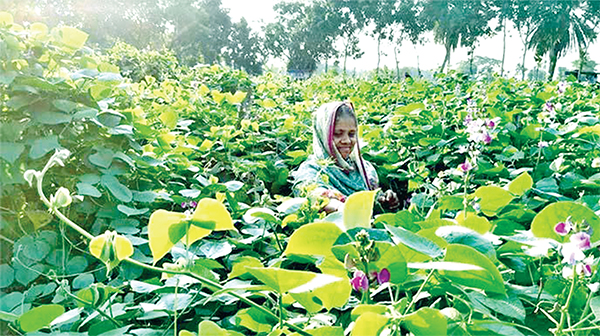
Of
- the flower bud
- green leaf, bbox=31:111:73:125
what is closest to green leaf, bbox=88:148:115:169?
green leaf, bbox=31:111:73:125

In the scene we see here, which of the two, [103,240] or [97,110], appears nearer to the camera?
[103,240]

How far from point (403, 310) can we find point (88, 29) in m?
32.1

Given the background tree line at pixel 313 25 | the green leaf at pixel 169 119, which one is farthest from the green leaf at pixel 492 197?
the background tree line at pixel 313 25

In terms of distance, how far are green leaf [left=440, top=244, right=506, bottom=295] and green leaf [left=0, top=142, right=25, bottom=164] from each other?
4.08 feet

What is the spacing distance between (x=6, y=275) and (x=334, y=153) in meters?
1.26

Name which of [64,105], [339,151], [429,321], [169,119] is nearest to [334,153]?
[339,151]

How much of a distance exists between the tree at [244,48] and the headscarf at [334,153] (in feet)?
134

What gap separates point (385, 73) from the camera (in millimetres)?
7543

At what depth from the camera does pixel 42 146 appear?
4.55ft

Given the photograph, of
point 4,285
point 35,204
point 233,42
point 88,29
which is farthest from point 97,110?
point 233,42

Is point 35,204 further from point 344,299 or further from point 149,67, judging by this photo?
point 149,67

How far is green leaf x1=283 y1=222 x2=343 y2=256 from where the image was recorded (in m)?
0.56

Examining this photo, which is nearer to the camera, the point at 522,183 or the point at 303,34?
the point at 522,183

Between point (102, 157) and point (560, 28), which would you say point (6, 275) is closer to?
point (102, 157)
